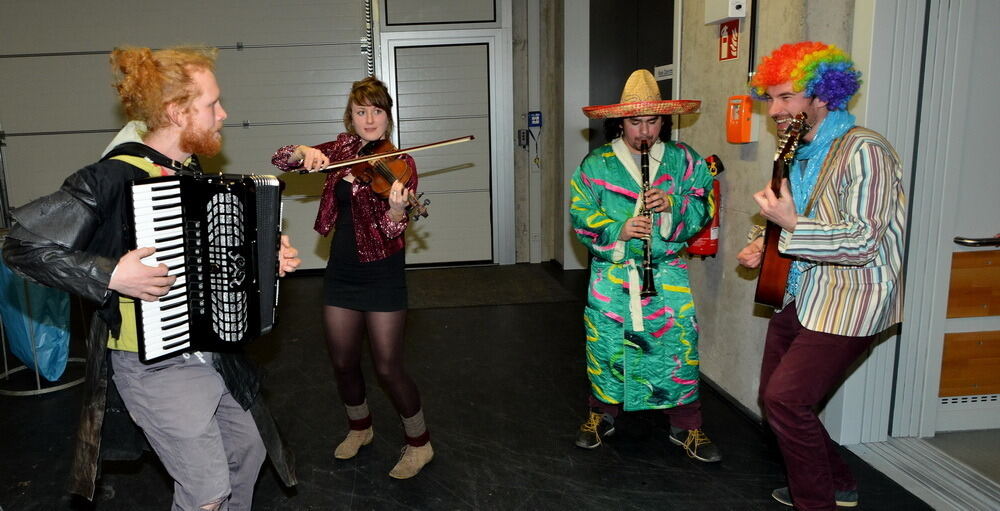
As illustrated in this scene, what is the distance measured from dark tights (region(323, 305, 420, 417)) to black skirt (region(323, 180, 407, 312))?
4cm

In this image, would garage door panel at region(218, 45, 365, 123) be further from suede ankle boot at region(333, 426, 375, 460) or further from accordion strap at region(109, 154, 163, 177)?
accordion strap at region(109, 154, 163, 177)

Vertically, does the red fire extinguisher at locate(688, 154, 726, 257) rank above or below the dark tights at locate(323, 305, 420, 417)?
above

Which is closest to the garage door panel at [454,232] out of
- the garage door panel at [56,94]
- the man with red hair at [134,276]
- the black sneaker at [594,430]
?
the garage door panel at [56,94]

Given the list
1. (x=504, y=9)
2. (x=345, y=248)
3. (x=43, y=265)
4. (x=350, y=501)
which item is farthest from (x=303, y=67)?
(x=43, y=265)

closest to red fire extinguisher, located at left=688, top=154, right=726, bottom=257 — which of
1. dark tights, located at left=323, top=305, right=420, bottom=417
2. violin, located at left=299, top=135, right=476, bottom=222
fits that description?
violin, located at left=299, top=135, right=476, bottom=222

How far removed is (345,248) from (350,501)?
101 cm

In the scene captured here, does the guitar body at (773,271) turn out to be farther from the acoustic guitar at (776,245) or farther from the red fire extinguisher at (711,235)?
the red fire extinguisher at (711,235)

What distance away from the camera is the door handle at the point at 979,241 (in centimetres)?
278

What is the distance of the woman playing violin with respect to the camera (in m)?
2.71

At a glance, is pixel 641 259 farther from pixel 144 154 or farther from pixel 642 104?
pixel 144 154

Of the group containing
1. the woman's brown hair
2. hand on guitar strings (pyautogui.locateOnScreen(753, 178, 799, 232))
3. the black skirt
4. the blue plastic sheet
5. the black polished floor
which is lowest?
the black polished floor

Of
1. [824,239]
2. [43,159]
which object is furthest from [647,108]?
[43,159]

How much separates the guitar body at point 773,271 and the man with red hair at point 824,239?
0.04 metres

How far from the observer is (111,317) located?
5.92 feet
